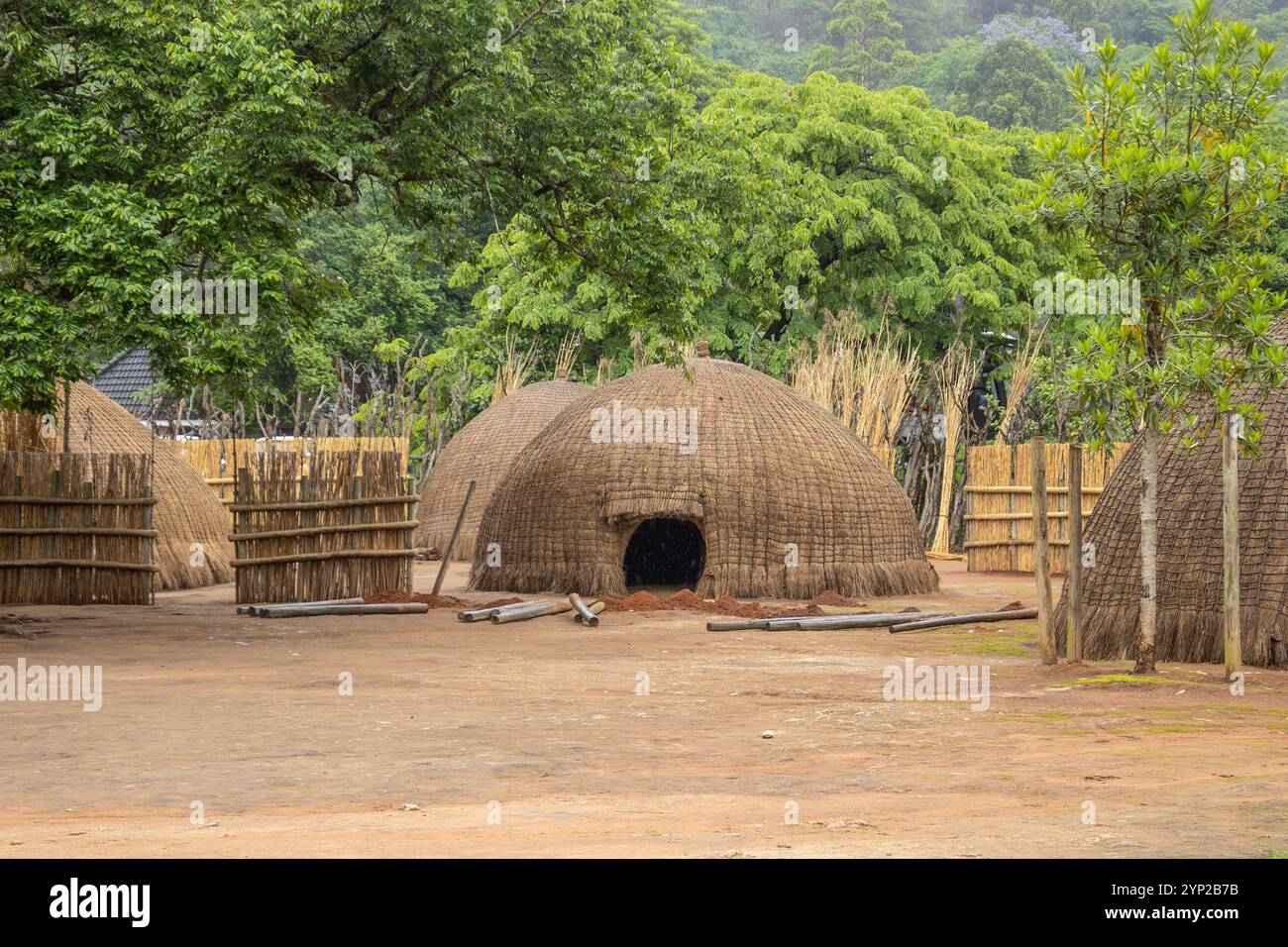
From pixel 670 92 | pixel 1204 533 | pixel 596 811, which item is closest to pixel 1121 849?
pixel 596 811

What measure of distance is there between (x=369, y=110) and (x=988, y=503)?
12.6m

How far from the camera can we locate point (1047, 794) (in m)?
6.84

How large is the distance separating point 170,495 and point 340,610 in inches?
191

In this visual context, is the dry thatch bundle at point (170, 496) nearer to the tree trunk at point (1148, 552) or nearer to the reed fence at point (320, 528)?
the reed fence at point (320, 528)

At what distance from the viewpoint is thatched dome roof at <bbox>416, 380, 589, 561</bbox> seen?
27.0 metres

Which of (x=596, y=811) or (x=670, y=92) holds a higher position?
(x=670, y=92)

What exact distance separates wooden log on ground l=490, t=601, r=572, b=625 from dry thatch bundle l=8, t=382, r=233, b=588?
238 inches

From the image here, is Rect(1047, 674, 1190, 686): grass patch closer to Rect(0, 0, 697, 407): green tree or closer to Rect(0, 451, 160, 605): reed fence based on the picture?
Rect(0, 0, 697, 407): green tree

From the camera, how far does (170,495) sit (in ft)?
67.3

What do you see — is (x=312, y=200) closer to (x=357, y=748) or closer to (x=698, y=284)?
(x=698, y=284)

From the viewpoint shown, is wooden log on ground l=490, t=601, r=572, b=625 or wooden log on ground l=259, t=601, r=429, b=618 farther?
wooden log on ground l=259, t=601, r=429, b=618

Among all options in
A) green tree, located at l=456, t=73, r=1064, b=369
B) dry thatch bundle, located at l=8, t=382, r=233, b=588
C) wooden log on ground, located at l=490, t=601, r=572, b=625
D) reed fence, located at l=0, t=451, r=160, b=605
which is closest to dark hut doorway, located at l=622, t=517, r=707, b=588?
wooden log on ground, located at l=490, t=601, r=572, b=625

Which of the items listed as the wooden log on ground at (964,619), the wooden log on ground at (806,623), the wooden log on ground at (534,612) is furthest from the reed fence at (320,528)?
the wooden log on ground at (964,619)

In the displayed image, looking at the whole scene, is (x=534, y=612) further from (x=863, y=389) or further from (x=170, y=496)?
(x=863, y=389)
